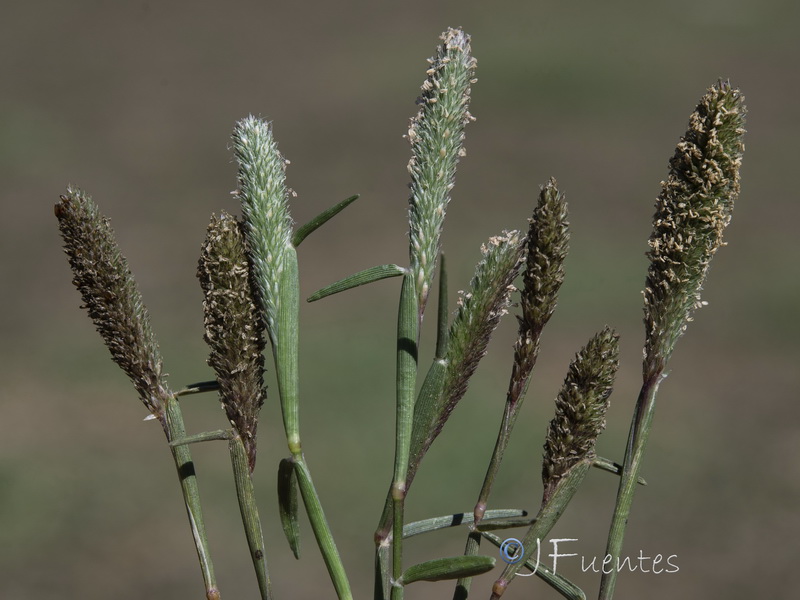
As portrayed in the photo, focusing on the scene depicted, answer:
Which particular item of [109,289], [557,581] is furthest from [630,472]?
[109,289]

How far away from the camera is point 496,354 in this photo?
655 centimetres

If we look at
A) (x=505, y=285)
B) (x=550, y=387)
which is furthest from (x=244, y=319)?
(x=550, y=387)

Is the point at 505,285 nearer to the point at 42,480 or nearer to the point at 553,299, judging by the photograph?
the point at 553,299

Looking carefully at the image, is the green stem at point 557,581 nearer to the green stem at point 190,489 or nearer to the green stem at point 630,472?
the green stem at point 630,472

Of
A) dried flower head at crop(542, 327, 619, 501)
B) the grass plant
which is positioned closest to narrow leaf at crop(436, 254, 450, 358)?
the grass plant

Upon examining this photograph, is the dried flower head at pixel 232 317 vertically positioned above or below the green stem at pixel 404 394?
above

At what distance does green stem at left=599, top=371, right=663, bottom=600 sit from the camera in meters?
0.86

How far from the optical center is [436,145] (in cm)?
86

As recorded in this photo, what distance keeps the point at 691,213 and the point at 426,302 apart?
0.26 m

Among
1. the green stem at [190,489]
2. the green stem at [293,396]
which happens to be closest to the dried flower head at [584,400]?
the green stem at [293,396]

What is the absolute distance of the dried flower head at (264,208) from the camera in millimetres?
863

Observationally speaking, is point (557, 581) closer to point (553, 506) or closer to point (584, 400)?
point (553, 506)

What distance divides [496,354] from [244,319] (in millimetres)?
5769

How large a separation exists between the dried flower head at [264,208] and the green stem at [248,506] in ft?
0.46
